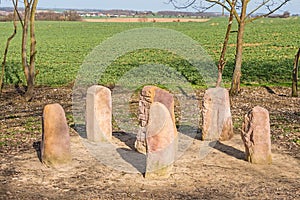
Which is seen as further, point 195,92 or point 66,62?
point 66,62

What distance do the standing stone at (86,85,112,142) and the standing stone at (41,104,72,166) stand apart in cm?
156

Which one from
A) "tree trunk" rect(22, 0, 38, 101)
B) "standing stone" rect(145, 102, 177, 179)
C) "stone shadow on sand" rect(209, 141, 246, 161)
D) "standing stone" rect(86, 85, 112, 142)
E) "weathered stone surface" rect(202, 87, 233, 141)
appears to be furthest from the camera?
"tree trunk" rect(22, 0, 38, 101)

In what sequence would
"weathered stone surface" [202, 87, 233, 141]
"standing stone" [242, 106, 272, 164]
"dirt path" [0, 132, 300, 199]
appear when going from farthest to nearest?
"weathered stone surface" [202, 87, 233, 141]
"standing stone" [242, 106, 272, 164]
"dirt path" [0, 132, 300, 199]

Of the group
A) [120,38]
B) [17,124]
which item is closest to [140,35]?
[120,38]

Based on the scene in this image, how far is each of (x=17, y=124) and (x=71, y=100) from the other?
3.85 meters

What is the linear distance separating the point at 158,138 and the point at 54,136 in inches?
83.8

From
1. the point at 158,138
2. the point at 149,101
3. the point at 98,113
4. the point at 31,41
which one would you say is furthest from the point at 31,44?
the point at 158,138

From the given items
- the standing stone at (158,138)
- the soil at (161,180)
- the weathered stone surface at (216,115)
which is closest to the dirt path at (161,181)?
the soil at (161,180)

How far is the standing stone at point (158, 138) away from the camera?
844 cm

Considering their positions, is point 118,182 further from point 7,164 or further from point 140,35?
point 140,35

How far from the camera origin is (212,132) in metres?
11.3

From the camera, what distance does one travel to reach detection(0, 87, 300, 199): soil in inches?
317


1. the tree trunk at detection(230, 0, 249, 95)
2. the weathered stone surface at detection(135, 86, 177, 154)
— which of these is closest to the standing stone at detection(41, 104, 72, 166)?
the weathered stone surface at detection(135, 86, 177, 154)

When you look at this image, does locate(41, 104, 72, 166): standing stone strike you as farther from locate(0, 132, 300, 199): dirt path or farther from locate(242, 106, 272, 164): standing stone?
locate(242, 106, 272, 164): standing stone
